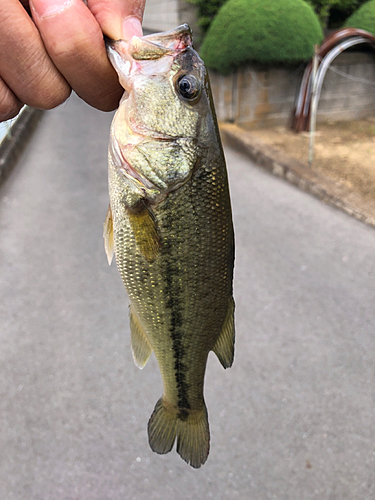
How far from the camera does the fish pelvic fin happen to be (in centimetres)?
147

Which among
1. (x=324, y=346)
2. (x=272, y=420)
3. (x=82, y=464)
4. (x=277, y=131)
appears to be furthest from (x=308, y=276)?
(x=277, y=131)

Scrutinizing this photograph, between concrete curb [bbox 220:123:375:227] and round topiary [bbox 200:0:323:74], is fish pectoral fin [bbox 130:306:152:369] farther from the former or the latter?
round topiary [bbox 200:0:323:74]

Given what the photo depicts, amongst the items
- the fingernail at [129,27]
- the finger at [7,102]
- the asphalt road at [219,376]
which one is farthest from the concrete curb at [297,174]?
the finger at [7,102]

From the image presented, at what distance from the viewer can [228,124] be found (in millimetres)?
7828

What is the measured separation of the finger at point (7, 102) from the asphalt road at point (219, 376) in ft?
6.68

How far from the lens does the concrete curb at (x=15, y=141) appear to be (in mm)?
6016

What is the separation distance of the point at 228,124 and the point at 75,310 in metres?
5.67

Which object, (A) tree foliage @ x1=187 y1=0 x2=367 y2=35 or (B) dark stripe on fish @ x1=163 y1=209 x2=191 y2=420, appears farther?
(A) tree foliage @ x1=187 y1=0 x2=367 y2=35

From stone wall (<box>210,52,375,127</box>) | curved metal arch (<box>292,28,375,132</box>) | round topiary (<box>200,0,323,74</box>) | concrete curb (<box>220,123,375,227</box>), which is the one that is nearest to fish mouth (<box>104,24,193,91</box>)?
concrete curb (<box>220,123,375,227</box>)

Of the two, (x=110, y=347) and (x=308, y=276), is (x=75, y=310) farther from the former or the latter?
(x=308, y=276)

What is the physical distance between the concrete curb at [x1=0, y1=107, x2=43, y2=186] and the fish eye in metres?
5.24

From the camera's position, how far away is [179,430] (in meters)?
1.49

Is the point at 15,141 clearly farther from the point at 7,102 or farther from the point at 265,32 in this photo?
the point at 7,102

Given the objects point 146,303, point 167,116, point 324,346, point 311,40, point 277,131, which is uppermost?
point 167,116
